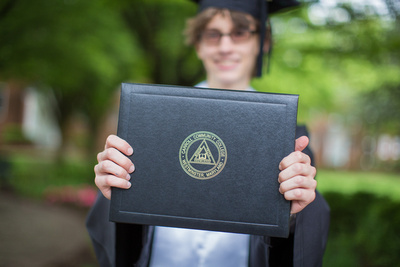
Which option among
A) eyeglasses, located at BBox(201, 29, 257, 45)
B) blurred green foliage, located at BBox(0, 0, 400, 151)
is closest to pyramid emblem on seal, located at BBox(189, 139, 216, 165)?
eyeglasses, located at BBox(201, 29, 257, 45)

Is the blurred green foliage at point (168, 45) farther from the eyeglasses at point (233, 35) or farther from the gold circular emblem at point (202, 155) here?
the gold circular emblem at point (202, 155)

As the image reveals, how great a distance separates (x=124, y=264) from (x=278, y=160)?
933mm

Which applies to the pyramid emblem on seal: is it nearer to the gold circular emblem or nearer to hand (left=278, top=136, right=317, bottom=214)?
the gold circular emblem

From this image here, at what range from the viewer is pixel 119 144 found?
1298 millimetres

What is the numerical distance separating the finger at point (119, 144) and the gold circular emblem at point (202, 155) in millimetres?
194

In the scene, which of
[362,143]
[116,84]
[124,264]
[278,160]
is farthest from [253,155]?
[362,143]

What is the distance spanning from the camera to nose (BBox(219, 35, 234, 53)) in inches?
70.8

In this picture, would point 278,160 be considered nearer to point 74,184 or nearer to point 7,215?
point 7,215

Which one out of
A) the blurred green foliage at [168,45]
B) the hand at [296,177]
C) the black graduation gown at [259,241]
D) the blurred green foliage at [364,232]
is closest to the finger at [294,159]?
the hand at [296,177]

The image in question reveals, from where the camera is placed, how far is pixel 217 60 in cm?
187

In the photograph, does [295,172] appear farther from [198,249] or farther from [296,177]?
[198,249]

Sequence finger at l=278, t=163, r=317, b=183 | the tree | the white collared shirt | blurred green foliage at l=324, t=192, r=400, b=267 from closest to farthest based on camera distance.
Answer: finger at l=278, t=163, r=317, b=183 < the white collared shirt < blurred green foliage at l=324, t=192, r=400, b=267 < the tree

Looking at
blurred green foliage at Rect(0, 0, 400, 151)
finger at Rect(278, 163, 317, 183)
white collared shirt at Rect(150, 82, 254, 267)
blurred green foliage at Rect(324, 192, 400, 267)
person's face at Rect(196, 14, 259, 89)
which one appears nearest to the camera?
finger at Rect(278, 163, 317, 183)

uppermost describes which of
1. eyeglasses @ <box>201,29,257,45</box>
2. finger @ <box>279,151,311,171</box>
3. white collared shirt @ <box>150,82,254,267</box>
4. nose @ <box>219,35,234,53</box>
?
eyeglasses @ <box>201,29,257,45</box>
